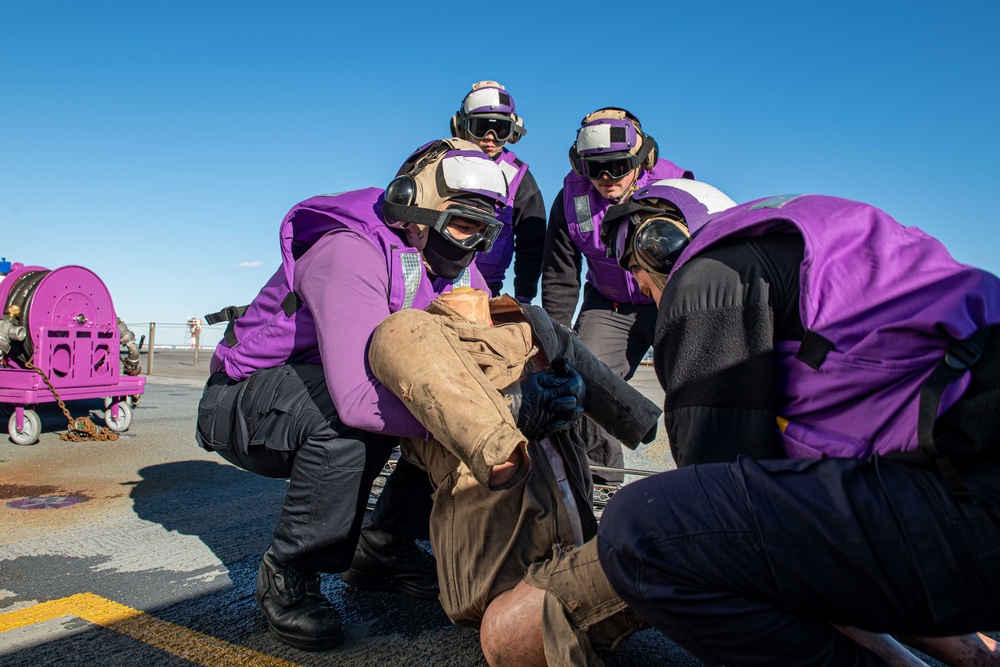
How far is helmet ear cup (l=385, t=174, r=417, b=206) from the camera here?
2.60 m

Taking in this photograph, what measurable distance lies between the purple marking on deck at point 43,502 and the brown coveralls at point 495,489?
2.63 m

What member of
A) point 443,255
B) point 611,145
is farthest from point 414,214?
point 611,145

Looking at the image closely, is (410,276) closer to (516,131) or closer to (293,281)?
(293,281)

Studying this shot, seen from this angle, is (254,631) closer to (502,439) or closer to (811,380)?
(502,439)

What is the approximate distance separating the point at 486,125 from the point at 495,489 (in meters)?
3.18

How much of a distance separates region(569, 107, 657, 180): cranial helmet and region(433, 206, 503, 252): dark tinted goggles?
5.41 feet

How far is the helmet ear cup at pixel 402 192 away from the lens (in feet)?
8.52

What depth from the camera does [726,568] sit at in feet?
4.77

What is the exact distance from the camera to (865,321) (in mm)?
1426

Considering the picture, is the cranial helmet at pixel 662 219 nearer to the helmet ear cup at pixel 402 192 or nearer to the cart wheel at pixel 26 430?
the helmet ear cup at pixel 402 192

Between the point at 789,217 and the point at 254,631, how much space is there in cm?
204

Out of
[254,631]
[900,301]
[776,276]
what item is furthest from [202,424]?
[900,301]

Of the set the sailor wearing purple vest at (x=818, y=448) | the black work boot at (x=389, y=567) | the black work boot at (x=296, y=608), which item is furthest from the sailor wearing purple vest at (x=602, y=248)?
the sailor wearing purple vest at (x=818, y=448)

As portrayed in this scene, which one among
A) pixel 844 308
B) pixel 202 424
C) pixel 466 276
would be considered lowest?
pixel 202 424
